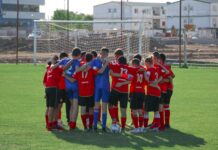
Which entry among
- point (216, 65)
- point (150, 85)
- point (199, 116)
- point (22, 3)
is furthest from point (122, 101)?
point (22, 3)

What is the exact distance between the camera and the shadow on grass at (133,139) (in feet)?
34.9

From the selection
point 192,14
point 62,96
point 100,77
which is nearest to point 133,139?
point 100,77

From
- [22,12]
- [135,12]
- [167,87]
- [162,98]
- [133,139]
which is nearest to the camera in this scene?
[133,139]

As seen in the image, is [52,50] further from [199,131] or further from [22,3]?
[22,3]

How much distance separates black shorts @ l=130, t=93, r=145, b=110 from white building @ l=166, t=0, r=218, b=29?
95.4 metres

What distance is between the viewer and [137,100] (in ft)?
39.7

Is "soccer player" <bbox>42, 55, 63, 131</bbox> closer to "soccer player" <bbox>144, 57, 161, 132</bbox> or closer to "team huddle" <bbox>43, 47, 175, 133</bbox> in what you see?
"team huddle" <bbox>43, 47, 175, 133</bbox>

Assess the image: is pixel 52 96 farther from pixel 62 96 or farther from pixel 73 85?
pixel 73 85

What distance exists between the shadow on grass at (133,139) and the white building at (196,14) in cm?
9584

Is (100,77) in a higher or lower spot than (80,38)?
lower

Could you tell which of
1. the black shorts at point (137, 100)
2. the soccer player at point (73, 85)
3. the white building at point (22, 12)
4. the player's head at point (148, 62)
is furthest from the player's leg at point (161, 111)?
the white building at point (22, 12)

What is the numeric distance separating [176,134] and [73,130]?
94.7 inches

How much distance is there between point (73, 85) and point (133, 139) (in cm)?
202

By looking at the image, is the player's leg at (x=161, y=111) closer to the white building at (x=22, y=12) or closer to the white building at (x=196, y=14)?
the white building at (x=22, y=12)
